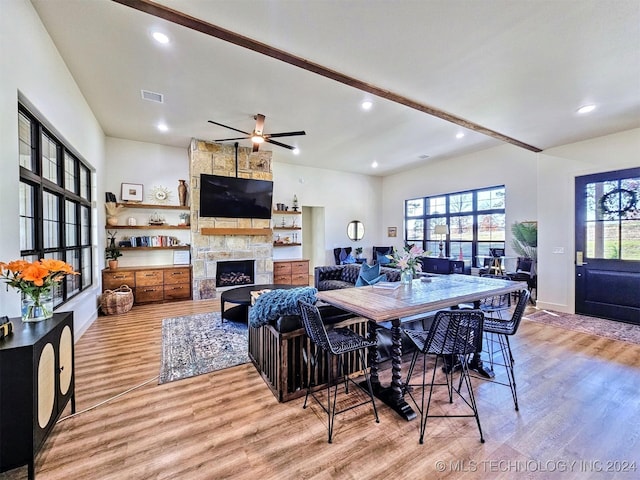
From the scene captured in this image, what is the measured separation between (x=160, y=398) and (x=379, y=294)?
2104 mm

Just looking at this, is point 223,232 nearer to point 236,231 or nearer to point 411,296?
point 236,231

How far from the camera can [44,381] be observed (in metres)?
1.71

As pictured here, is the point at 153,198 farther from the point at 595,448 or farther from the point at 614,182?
the point at 614,182

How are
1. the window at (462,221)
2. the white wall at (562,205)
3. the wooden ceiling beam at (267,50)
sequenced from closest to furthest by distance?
the wooden ceiling beam at (267,50) < the white wall at (562,205) < the window at (462,221)

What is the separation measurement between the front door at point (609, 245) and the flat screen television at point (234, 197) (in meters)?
6.11

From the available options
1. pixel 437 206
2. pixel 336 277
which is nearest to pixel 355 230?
pixel 437 206

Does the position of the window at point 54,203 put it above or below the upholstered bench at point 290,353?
above

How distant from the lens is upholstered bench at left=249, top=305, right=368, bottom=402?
2426 millimetres

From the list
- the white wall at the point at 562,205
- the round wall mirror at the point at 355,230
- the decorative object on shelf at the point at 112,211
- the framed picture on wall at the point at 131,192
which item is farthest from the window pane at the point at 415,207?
the decorative object on shelf at the point at 112,211

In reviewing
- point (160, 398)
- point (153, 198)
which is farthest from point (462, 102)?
point (153, 198)

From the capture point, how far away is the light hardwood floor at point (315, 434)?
1.71m

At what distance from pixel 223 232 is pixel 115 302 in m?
2.31

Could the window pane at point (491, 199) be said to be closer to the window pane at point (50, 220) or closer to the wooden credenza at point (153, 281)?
the wooden credenza at point (153, 281)

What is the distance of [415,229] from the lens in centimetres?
889
